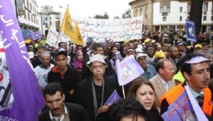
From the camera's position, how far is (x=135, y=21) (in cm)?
1127

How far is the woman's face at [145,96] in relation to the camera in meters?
2.61

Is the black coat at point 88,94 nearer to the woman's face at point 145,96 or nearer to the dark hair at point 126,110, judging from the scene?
the woman's face at point 145,96

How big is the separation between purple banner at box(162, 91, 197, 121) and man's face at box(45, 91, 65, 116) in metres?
1.03

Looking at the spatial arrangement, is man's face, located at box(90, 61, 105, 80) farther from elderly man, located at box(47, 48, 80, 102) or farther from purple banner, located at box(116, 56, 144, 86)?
elderly man, located at box(47, 48, 80, 102)

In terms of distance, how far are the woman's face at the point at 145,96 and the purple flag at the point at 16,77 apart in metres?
0.95

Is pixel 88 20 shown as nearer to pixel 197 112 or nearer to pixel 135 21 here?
pixel 135 21

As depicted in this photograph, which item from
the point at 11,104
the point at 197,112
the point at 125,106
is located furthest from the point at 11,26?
the point at 197,112

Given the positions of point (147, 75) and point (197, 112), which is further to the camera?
point (147, 75)

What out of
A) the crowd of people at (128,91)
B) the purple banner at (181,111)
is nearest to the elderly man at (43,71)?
the crowd of people at (128,91)

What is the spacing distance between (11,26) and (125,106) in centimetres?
120

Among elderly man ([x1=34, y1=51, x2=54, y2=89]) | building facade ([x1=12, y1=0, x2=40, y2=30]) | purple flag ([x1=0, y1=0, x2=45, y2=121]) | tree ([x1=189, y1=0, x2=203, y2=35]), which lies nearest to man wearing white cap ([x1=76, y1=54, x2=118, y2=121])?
purple flag ([x1=0, y1=0, x2=45, y2=121])

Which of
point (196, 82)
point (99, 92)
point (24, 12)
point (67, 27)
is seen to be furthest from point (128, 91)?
point (24, 12)

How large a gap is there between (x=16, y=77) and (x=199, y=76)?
1.67m

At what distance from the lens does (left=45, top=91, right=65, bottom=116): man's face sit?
2.67 metres
